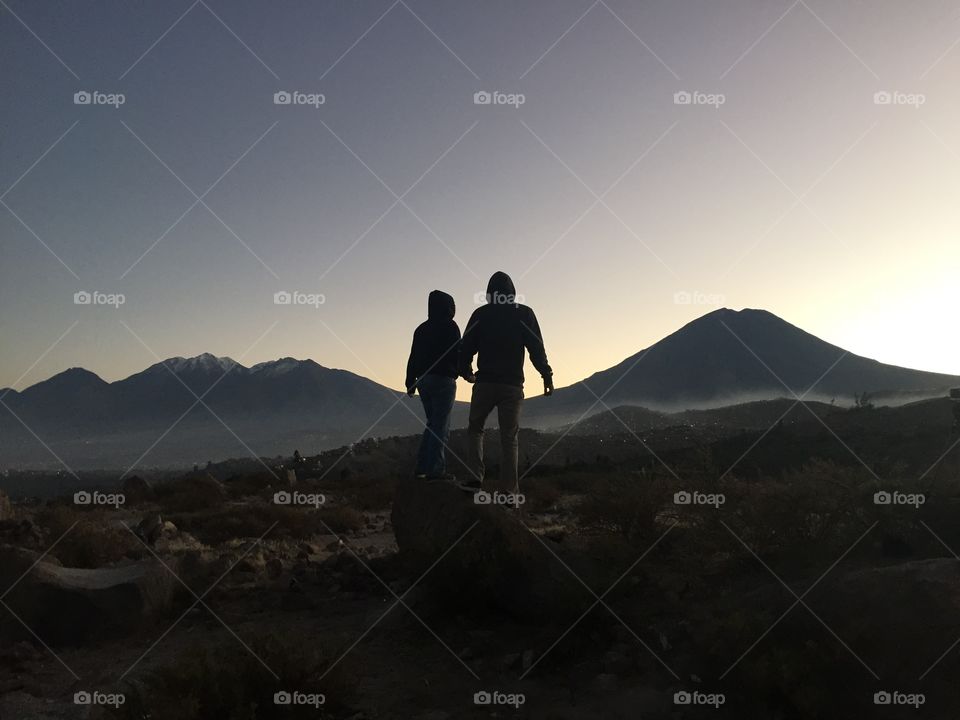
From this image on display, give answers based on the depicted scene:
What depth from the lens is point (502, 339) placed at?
9.49 m

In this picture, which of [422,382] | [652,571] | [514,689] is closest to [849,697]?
[514,689]

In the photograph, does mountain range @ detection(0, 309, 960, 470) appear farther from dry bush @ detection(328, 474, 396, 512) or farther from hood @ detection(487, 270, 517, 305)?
hood @ detection(487, 270, 517, 305)

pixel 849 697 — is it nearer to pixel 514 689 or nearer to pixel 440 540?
pixel 514 689

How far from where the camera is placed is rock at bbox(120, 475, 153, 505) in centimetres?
2212

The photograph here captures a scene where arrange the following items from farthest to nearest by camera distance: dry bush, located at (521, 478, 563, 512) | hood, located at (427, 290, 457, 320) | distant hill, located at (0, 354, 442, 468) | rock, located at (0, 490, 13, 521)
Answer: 1. distant hill, located at (0, 354, 442, 468)
2. dry bush, located at (521, 478, 563, 512)
3. rock, located at (0, 490, 13, 521)
4. hood, located at (427, 290, 457, 320)

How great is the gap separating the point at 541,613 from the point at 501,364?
131 inches

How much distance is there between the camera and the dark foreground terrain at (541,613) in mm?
5078

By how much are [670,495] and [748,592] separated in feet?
7.61

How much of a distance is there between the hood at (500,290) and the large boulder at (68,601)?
556 cm

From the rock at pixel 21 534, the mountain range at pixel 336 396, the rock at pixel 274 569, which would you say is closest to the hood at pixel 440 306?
the rock at pixel 274 569

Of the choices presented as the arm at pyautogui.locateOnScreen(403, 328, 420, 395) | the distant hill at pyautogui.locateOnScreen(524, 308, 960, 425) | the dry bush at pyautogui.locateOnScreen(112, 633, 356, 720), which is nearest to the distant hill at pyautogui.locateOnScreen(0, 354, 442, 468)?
the distant hill at pyautogui.locateOnScreen(524, 308, 960, 425)

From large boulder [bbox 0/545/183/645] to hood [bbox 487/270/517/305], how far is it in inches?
219

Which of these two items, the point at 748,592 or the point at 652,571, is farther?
the point at 652,571

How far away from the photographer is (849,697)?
478cm
